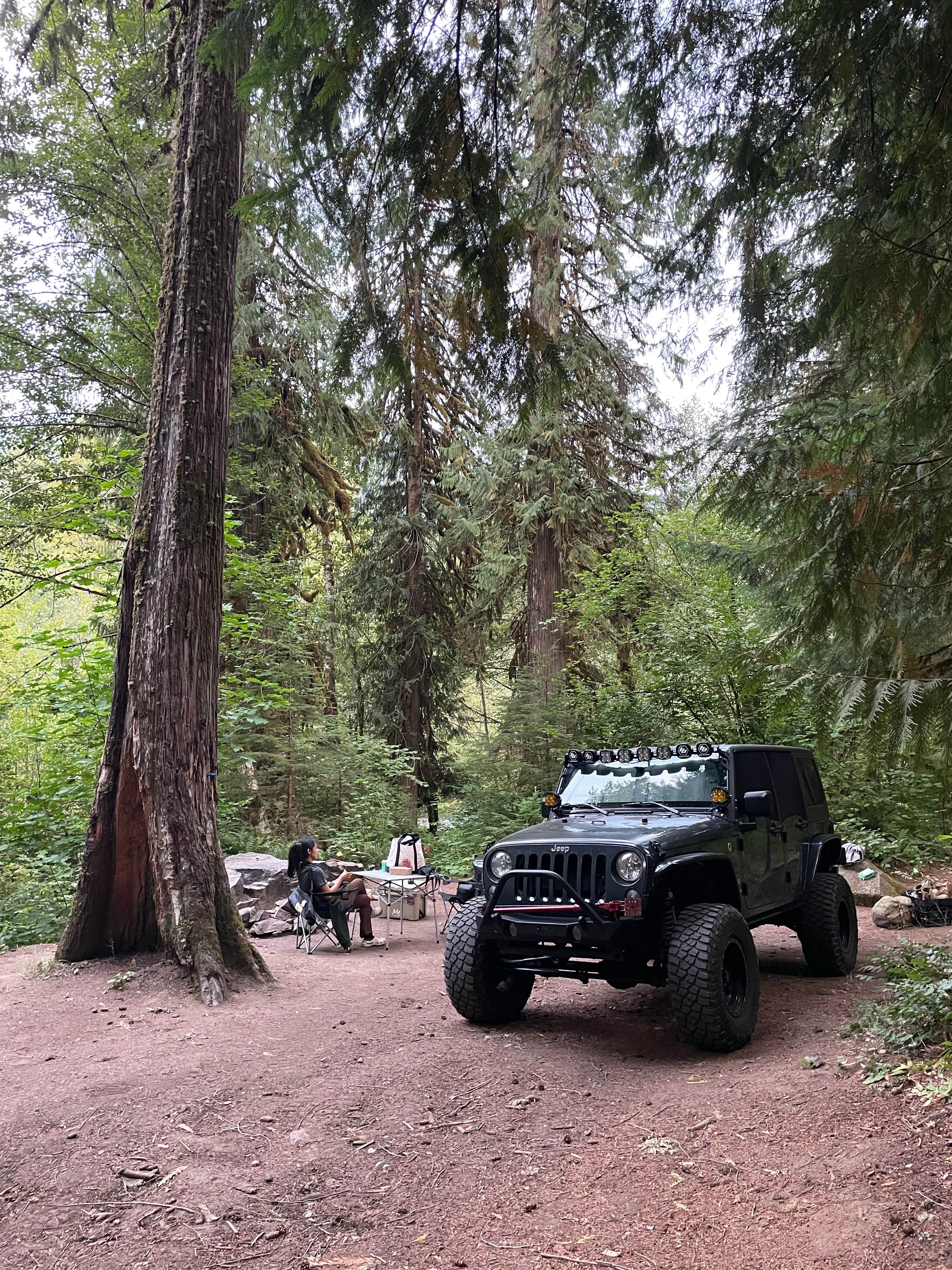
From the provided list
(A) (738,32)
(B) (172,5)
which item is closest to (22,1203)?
(A) (738,32)

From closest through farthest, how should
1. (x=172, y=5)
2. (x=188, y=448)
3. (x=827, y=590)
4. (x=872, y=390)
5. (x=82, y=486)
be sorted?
(x=827, y=590) < (x=872, y=390) < (x=188, y=448) < (x=172, y=5) < (x=82, y=486)

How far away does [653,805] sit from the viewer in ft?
21.2

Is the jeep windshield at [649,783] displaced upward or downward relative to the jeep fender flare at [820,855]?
upward

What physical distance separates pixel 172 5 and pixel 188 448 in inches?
185

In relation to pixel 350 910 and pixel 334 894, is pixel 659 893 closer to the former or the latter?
pixel 334 894

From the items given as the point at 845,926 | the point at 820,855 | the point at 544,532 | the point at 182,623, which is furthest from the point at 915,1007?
the point at 544,532

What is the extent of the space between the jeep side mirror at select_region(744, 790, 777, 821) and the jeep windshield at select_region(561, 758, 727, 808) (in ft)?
0.96

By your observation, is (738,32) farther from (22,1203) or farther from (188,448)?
(22,1203)

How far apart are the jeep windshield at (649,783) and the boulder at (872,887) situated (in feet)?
16.6

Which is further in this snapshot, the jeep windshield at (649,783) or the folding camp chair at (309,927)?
the folding camp chair at (309,927)

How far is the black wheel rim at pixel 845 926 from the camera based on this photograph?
6934 mm

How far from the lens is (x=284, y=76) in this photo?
4648mm

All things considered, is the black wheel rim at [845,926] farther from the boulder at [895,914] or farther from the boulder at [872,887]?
the boulder at [872,887]

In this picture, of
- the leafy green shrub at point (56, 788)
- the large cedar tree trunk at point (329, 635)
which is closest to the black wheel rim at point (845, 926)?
the leafy green shrub at point (56, 788)
